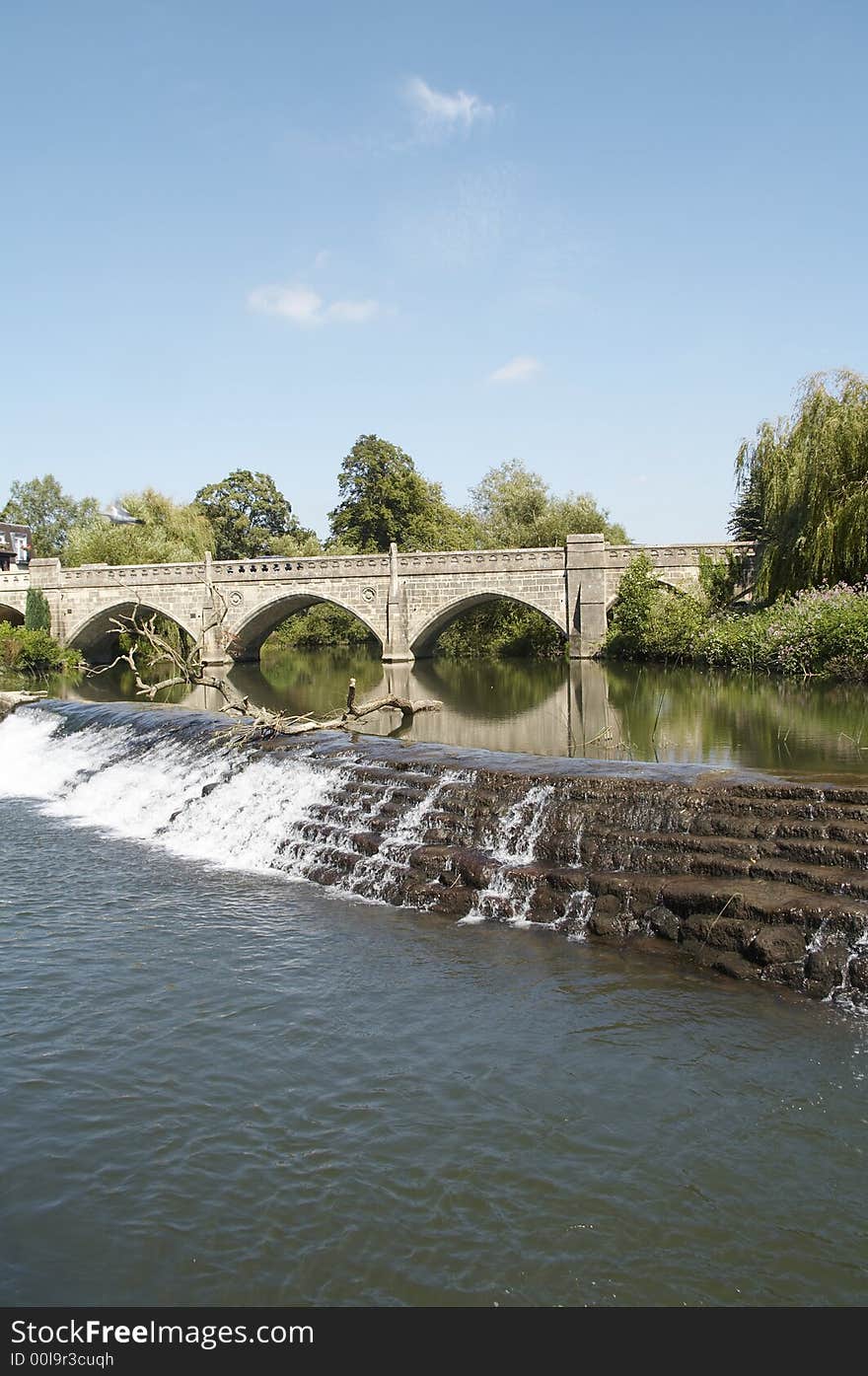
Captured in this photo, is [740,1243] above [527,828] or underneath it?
underneath

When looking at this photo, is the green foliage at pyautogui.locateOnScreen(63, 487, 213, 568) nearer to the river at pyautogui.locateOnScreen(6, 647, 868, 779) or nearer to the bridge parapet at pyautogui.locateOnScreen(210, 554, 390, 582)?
the bridge parapet at pyautogui.locateOnScreen(210, 554, 390, 582)

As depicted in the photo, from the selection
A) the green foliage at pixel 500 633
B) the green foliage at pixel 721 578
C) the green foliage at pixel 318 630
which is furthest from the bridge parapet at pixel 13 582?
the green foliage at pixel 721 578

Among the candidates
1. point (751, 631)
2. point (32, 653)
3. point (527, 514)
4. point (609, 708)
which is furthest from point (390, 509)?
point (609, 708)

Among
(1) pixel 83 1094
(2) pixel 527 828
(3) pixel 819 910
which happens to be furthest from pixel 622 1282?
(2) pixel 527 828

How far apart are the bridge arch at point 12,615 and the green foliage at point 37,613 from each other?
4.36 meters

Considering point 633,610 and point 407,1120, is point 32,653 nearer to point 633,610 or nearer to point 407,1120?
point 633,610

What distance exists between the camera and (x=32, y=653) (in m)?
40.0

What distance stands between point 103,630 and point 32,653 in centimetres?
705

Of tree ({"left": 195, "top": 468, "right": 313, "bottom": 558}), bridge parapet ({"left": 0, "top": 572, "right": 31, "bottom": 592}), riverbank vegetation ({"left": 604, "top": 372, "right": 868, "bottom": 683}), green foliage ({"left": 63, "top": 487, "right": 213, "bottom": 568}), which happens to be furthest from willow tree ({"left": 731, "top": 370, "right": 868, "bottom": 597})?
tree ({"left": 195, "top": 468, "right": 313, "bottom": 558})

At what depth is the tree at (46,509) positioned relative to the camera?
296 ft

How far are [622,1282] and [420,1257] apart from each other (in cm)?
97

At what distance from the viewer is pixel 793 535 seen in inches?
1113

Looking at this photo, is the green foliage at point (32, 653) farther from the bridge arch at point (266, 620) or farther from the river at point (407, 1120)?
the river at point (407, 1120)
